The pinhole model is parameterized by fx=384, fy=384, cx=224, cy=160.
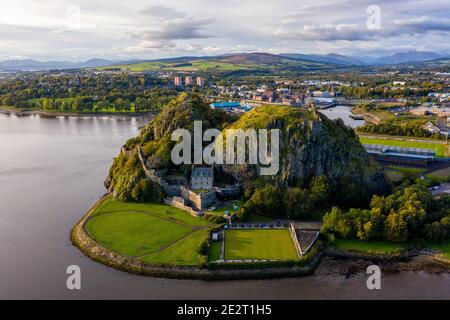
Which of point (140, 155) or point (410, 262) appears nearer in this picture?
point (410, 262)

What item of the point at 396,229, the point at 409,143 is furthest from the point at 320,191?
the point at 409,143

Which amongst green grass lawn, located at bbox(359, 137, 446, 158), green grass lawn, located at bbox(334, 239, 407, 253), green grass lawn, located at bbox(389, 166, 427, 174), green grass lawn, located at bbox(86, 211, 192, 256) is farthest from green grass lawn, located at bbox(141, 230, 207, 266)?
green grass lawn, located at bbox(359, 137, 446, 158)

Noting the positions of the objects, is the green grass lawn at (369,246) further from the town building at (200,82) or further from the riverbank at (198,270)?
the town building at (200,82)

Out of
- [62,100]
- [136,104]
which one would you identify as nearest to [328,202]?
[136,104]

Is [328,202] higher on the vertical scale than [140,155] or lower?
lower

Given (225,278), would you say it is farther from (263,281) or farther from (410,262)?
(410,262)

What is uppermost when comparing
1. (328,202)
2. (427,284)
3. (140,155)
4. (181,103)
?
(181,103)
